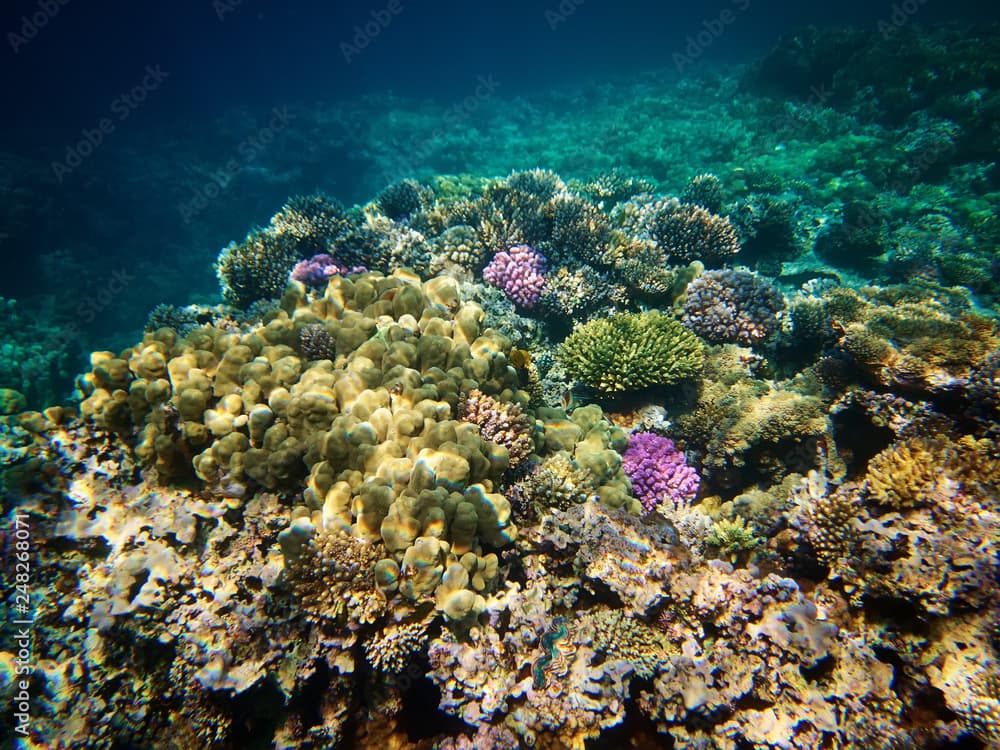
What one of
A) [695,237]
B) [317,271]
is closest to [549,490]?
[317,271]

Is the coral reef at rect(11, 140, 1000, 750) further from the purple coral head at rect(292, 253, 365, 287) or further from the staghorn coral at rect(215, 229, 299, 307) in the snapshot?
the staghorn coral at rect(215, 229, 299, 307)

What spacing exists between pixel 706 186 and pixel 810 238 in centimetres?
295

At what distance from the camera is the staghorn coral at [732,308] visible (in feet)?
22.0

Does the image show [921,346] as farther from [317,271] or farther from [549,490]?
[317,271]

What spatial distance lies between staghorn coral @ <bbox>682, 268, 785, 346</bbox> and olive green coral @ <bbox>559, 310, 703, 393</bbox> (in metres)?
0.99

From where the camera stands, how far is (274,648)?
2947 mm

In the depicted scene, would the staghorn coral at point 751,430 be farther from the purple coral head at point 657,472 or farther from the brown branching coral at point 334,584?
the brown branching coral at point 334,584

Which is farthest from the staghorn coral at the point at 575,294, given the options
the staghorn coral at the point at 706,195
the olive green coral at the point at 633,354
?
the staghorn coral at the point at 706,195

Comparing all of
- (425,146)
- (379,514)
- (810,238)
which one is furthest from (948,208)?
(425,146)

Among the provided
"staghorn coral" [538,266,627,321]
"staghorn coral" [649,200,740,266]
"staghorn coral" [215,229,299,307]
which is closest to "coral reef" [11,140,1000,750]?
"staghorn coral" [538,266,627,321]

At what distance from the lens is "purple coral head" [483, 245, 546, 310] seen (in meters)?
7.04

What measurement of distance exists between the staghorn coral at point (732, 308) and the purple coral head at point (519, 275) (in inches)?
96.8

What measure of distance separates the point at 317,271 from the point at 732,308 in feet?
22.7

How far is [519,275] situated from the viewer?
7078mm
